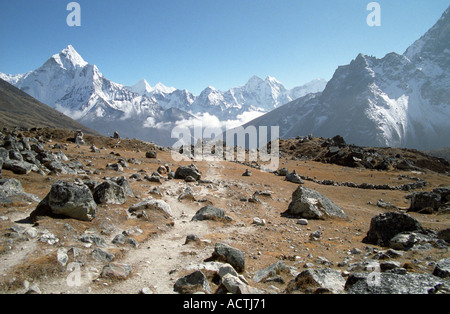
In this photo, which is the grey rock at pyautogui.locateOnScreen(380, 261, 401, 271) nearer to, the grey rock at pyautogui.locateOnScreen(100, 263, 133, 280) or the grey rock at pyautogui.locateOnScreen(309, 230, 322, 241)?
the grey rock at pyautogui.locateOnScreen(309, 230, 322, 241)

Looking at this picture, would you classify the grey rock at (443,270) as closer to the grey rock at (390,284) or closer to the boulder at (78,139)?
the grey rock at (390,284)

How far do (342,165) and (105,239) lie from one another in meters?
60.6

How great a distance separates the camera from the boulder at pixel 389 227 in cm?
1469

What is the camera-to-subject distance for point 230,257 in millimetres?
10531

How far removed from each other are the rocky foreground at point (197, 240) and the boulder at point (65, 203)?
0.16 feet

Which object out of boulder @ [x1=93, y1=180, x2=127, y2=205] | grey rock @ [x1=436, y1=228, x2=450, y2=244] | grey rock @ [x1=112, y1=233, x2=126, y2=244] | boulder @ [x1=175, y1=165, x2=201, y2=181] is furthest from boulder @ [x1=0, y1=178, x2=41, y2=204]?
grey rock @ [x1=436, y1=228, x2=450, y2=244]

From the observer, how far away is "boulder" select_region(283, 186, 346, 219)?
66.2 ft

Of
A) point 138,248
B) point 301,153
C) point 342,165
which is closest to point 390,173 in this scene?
point 342,165

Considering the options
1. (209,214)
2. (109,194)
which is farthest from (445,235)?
(109,194)

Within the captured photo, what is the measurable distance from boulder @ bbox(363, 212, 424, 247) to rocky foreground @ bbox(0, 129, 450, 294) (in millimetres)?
56

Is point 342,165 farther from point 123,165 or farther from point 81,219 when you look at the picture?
point 81,219

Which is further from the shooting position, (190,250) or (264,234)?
(264,234)

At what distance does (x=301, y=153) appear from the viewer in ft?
269
